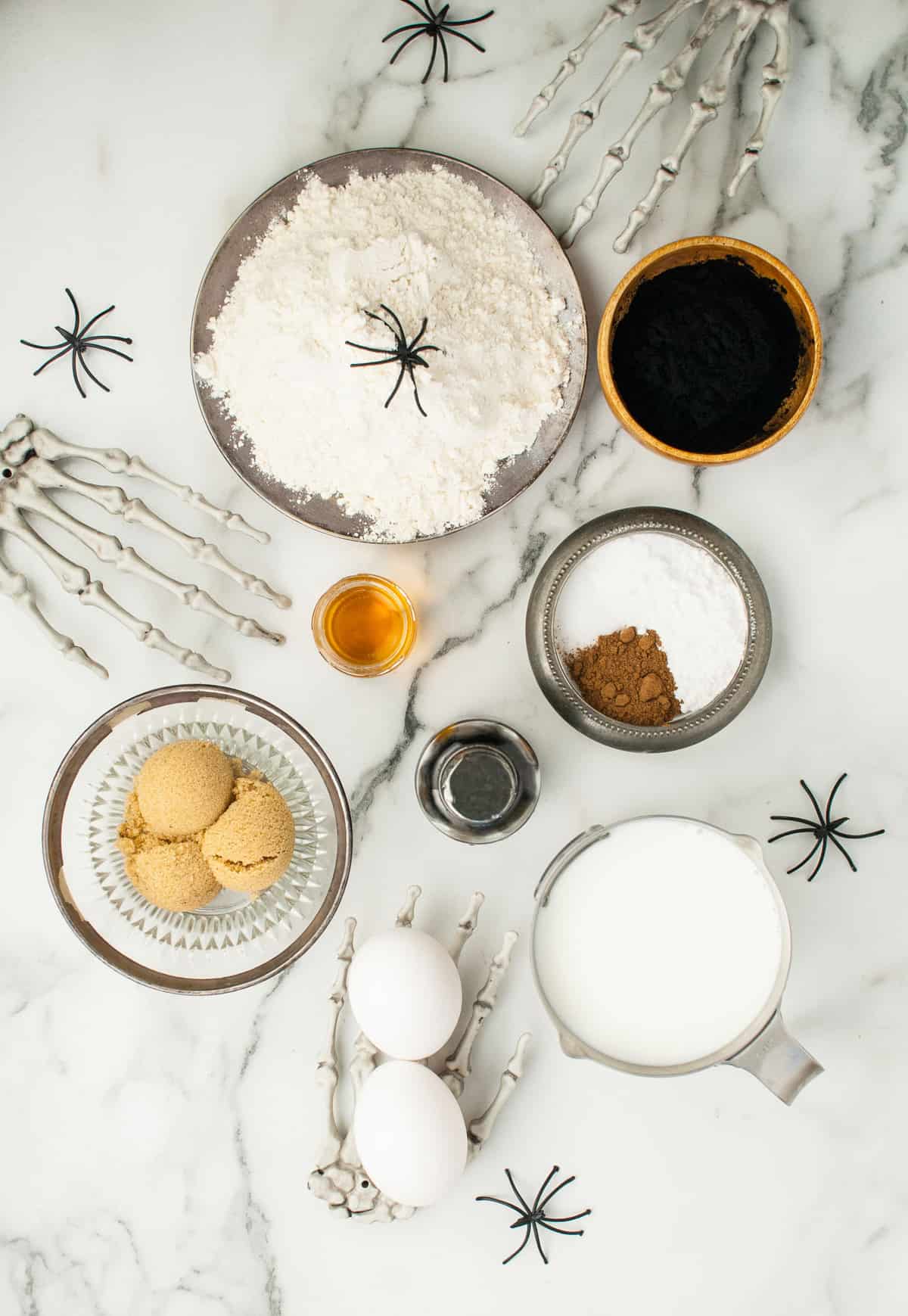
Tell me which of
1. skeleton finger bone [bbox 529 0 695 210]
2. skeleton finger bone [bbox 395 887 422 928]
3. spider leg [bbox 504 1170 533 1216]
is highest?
skeleton finger bone [bbox 529 0 695 210]

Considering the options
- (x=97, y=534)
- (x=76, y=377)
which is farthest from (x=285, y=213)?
(x=97, y=534)

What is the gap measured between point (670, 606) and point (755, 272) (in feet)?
1.29

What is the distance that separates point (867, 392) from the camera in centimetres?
113

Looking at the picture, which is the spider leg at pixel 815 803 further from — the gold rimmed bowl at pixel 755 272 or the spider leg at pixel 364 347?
the spider leg at pixel 364 347

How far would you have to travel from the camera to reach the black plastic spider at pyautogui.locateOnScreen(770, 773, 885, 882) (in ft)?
3.68

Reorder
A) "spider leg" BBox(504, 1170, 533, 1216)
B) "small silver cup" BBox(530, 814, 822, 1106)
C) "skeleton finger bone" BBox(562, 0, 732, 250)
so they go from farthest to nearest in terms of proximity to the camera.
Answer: "spider leg" BBox(504, 1170, 533, 1216) < "skeleton finger bone" BBox(562, 0, 732, 250) < "small silver cup" BBox(530, 814, 822, 1106)

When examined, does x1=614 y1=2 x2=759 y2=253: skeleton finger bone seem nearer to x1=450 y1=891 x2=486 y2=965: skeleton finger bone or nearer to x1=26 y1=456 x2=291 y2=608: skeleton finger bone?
x1=26 y1=456 x2=291 y2=608: skeleton finger bone

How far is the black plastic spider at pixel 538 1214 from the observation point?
1130 mm

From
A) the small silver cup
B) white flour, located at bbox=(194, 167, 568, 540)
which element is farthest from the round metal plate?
the small silver cup

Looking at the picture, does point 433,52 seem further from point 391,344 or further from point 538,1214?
point 538,1214

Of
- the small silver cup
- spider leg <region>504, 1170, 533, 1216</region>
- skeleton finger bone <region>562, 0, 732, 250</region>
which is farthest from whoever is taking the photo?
spider leg <region>504, 1170, 533, 1216</region>

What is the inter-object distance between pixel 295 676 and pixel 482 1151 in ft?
2.11

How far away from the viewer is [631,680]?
3.45ft

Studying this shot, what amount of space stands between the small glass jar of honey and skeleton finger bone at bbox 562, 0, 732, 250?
506mm
